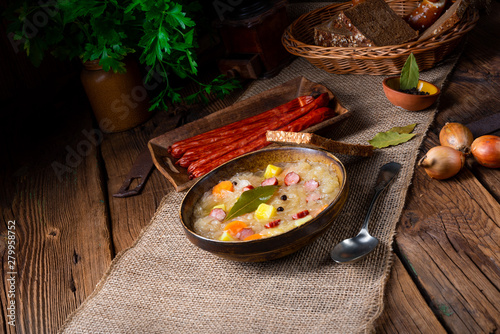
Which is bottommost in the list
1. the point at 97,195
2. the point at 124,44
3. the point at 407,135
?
the point at 97,195

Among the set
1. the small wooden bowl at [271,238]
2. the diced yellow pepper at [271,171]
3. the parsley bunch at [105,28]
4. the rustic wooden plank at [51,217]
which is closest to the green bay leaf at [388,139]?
the small wooden bowl at [271,238]

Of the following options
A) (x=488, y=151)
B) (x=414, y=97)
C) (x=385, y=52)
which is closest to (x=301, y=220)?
(x=488, y=151)

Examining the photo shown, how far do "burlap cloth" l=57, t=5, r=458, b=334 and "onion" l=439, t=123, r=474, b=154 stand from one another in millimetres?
186

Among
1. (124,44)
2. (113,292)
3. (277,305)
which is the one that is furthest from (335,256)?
(124,44)

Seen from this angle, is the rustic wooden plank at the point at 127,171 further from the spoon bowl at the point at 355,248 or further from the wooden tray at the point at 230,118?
the spoon bowl at the point at 355,248

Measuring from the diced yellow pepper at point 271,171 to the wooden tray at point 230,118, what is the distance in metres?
0.49

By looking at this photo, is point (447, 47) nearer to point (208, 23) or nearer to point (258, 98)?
point (258, 98)

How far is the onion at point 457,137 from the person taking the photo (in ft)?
7.50

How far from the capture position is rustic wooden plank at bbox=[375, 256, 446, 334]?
159cm

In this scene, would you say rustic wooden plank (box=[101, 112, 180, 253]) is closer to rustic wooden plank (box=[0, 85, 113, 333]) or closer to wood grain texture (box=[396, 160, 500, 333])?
rustic wooden plank (box=[0, 85, 113, 333])

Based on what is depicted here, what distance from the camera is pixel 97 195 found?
9.53 feet

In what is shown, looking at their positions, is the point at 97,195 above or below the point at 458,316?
below

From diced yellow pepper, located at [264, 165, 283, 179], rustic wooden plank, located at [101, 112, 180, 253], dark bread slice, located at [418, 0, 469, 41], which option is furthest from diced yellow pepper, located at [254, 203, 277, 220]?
dark bread slice, located at [418, 0, 469, 41]

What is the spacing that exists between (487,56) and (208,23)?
2.37 meters
